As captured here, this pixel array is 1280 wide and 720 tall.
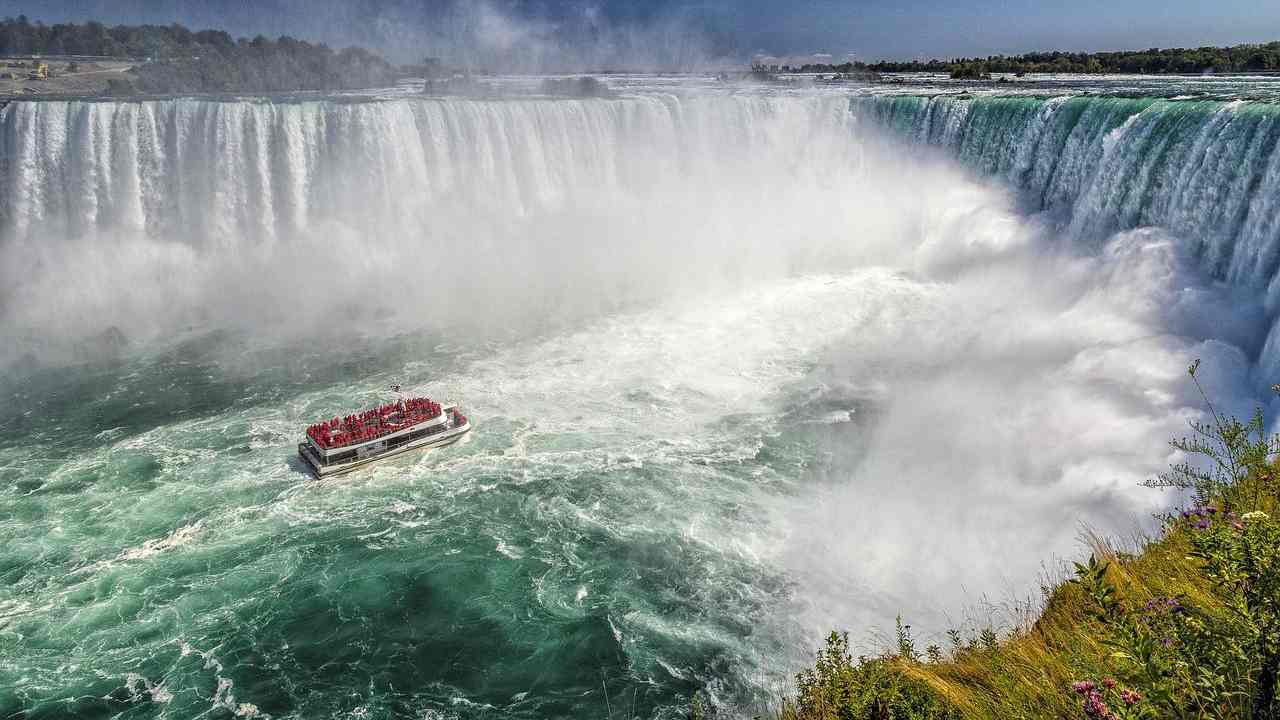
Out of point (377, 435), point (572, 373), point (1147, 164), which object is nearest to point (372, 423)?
point (377, 435)

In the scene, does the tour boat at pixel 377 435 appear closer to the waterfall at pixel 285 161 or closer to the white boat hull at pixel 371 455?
the white boat hull at pixel 371 455

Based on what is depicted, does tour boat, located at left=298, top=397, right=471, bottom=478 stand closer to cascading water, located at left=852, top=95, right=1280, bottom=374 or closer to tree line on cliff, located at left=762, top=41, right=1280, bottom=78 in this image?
cascading water, located at left=852, top=95, right=1280, bottom=374

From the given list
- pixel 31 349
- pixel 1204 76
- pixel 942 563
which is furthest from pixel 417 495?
pixel 1204 76

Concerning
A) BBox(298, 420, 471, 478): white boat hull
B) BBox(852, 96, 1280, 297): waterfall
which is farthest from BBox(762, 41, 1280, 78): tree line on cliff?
BBox(298, 420, 471, 478): white boat hull

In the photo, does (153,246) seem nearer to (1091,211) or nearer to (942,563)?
(942,563)

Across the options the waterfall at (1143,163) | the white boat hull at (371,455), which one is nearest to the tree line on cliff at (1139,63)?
the waterfall at (1143,163)

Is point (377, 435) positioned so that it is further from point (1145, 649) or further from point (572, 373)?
point (1145, 649)
